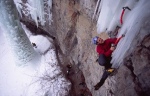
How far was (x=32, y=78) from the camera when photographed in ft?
25.3

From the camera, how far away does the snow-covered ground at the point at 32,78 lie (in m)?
7.49

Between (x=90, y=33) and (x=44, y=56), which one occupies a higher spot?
(x=90, y=33)

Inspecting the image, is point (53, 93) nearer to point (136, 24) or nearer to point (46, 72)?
point (46, 72)

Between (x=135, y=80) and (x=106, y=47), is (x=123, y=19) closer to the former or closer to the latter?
(x=106, y=47)

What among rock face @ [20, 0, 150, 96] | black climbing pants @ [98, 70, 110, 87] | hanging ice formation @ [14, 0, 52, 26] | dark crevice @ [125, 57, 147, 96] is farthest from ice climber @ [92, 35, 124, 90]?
hanging ice formation @ [14, 0, 52, 26]

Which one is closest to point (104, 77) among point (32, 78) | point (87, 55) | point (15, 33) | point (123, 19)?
point (87, 55)

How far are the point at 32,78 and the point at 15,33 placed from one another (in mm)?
2379

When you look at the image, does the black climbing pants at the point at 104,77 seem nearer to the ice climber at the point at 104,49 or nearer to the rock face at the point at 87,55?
the rock face at the point at 87,55

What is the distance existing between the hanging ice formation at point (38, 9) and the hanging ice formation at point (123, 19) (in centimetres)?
326

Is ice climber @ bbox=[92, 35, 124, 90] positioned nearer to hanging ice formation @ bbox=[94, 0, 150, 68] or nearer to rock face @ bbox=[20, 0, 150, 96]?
hanging ice formation @ bbox=[94, 0, 150, 68]

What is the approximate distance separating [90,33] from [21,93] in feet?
12.9

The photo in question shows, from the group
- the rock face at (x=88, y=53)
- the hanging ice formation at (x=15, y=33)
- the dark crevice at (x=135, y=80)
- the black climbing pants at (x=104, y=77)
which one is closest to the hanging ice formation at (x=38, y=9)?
the rock face at (x=88, y=53)

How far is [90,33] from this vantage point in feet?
19.7

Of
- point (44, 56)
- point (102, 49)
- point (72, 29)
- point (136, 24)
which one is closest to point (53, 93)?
point (44, 56)
